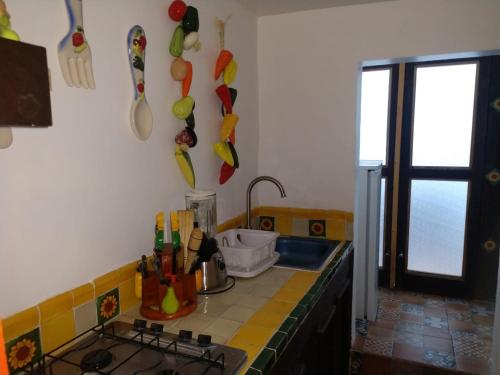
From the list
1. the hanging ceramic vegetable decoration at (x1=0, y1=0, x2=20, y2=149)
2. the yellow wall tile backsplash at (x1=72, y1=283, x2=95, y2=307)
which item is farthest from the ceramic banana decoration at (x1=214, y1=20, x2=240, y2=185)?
the hanging ceramic vegetable decoration at (x1=0, y1=0, x2=20, y2=149)

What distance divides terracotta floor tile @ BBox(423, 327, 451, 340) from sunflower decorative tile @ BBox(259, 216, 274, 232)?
1.40m

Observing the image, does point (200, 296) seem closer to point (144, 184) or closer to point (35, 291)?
point (144, 184)

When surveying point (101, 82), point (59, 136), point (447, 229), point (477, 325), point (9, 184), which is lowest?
point (477, 325)

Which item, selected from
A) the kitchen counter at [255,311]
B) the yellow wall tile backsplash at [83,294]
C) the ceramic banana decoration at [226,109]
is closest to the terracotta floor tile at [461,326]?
the kitchen counter at [255,311]

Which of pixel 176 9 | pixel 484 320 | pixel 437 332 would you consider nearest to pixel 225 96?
pixel 176 9

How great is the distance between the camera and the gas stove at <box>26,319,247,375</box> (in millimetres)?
901

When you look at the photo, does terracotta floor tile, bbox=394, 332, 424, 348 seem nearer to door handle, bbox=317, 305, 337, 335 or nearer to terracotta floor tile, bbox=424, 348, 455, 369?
terracotta floor tile, bbox=424, 348, 455, 369

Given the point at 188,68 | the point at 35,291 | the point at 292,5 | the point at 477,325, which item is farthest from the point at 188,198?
the point at 477,325

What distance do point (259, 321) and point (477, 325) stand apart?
235 cm

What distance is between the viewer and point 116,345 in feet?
3.33

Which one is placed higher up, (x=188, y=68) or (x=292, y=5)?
(x=292, y=5)

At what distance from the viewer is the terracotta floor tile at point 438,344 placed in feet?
8.09

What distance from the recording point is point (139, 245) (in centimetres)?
133

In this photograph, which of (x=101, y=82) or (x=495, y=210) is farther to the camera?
(x=495, y=210)
